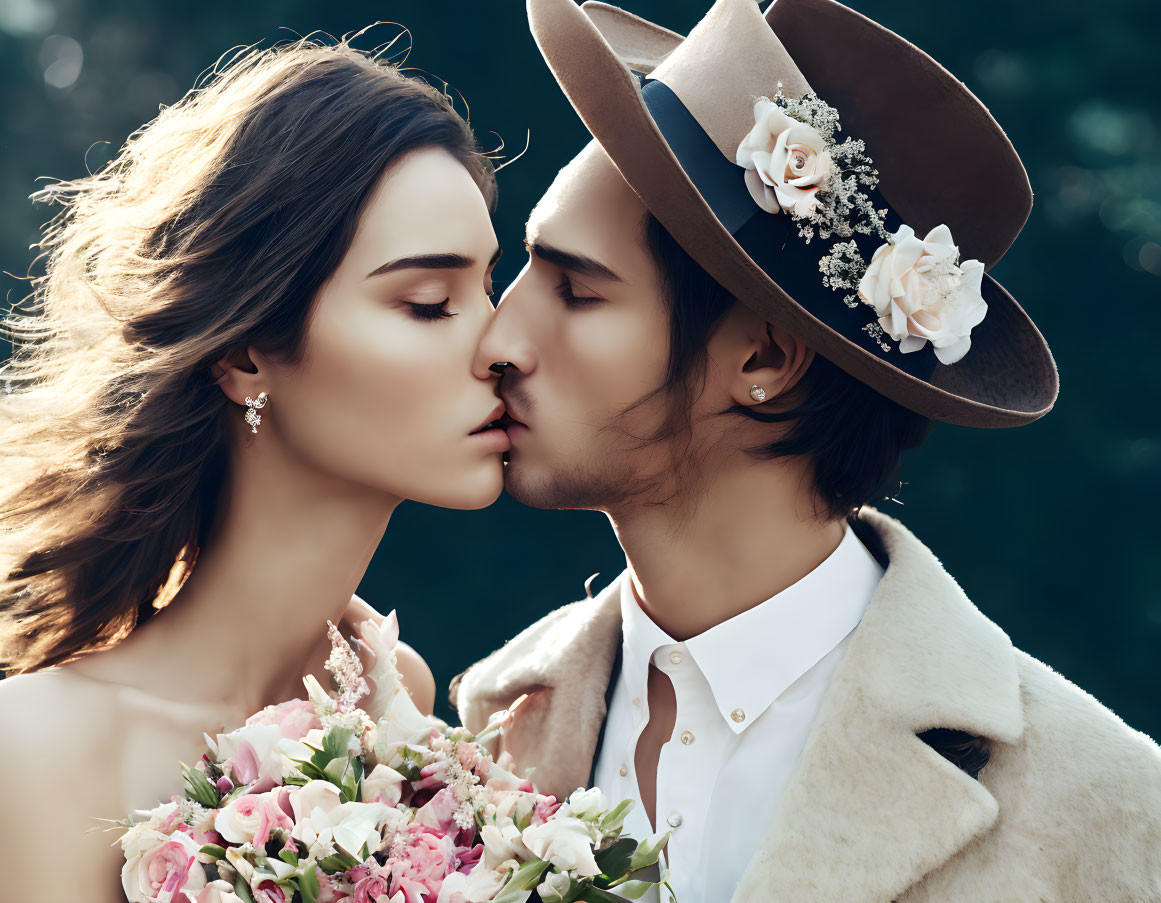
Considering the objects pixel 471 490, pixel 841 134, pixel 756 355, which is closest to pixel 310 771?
pixel 471 490

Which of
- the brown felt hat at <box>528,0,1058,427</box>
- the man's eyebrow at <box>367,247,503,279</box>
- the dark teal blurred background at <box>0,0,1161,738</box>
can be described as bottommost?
the dark teal blurred background at <box>0,0,1161,738</box>

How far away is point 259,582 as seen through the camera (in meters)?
2.35

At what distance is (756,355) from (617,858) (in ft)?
3.55

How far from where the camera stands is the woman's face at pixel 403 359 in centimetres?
223

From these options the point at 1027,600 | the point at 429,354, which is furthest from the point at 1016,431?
the point at 429,354

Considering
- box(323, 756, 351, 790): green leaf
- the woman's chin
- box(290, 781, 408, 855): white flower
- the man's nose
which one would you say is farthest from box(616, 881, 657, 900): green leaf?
the man's nose

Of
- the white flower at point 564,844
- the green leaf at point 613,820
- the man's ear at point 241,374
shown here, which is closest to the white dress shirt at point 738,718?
the green leaf at point 613,820

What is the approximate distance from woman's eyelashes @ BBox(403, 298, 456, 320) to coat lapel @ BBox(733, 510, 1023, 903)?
106 cm

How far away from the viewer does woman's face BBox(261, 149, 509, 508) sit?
88.0 inches

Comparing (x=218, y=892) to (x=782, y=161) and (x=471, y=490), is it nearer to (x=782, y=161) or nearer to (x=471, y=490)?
(x=471, y=490)

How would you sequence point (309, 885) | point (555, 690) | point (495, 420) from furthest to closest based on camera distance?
point (555, 690)
point (495, 420)
point (309, 885)

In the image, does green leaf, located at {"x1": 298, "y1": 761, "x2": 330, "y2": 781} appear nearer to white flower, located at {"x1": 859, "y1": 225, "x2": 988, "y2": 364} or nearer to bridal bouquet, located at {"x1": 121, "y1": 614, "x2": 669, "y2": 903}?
bridal bouquet, located at {"x1": 121, "y1": 614, "x2": 669, "y2": 903}

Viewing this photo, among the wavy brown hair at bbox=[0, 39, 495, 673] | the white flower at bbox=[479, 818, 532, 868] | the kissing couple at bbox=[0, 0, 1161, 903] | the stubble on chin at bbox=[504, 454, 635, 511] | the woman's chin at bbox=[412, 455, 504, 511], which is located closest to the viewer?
the white flower at bbox=[479, 818, 532, 868]

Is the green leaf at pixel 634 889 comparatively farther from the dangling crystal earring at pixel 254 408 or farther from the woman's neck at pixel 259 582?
the dangling crystal earring at pixel 254 408
